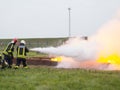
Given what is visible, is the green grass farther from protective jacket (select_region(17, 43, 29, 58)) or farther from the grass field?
protective jacket (select_region(17, 43, 29, 58))

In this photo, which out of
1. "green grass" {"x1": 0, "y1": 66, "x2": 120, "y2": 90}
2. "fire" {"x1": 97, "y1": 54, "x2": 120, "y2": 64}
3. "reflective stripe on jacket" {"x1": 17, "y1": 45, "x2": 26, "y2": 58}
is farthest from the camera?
"fire" {"x1": 97, "y1": 54, "x2": 120, "y2": 64}

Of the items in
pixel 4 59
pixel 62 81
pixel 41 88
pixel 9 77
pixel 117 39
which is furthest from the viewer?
pixel 117 39

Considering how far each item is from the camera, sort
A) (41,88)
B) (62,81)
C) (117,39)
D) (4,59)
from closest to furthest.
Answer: (41,88) < (62,81) < (4,59) < (117,39)

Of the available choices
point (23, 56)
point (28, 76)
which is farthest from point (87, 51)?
point (28, 76)

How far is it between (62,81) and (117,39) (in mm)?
8742

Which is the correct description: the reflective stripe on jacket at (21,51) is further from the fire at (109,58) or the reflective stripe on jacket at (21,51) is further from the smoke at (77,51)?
the fire at (109,58)

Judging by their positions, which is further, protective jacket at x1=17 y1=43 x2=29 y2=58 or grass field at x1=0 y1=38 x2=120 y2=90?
protective jacket at x1=17 y1=43 x2=29 y2=58

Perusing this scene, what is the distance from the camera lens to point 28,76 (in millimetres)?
18375

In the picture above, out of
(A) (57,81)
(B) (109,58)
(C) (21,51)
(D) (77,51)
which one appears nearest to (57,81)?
(A) (57,81)

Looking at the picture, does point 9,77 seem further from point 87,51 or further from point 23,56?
point 87,51

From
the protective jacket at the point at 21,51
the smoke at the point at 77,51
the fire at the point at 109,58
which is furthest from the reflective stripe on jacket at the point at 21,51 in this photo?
the fire at the point at 109,58

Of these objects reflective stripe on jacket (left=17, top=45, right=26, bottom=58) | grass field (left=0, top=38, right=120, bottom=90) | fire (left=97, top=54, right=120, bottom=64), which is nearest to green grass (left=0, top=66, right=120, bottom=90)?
grass field (left=0, top=38, right=120, bottom=90)

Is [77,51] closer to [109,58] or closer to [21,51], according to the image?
[109,58]

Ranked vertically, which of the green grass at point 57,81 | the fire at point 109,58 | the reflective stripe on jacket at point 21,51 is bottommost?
the green grass at point 57,81
